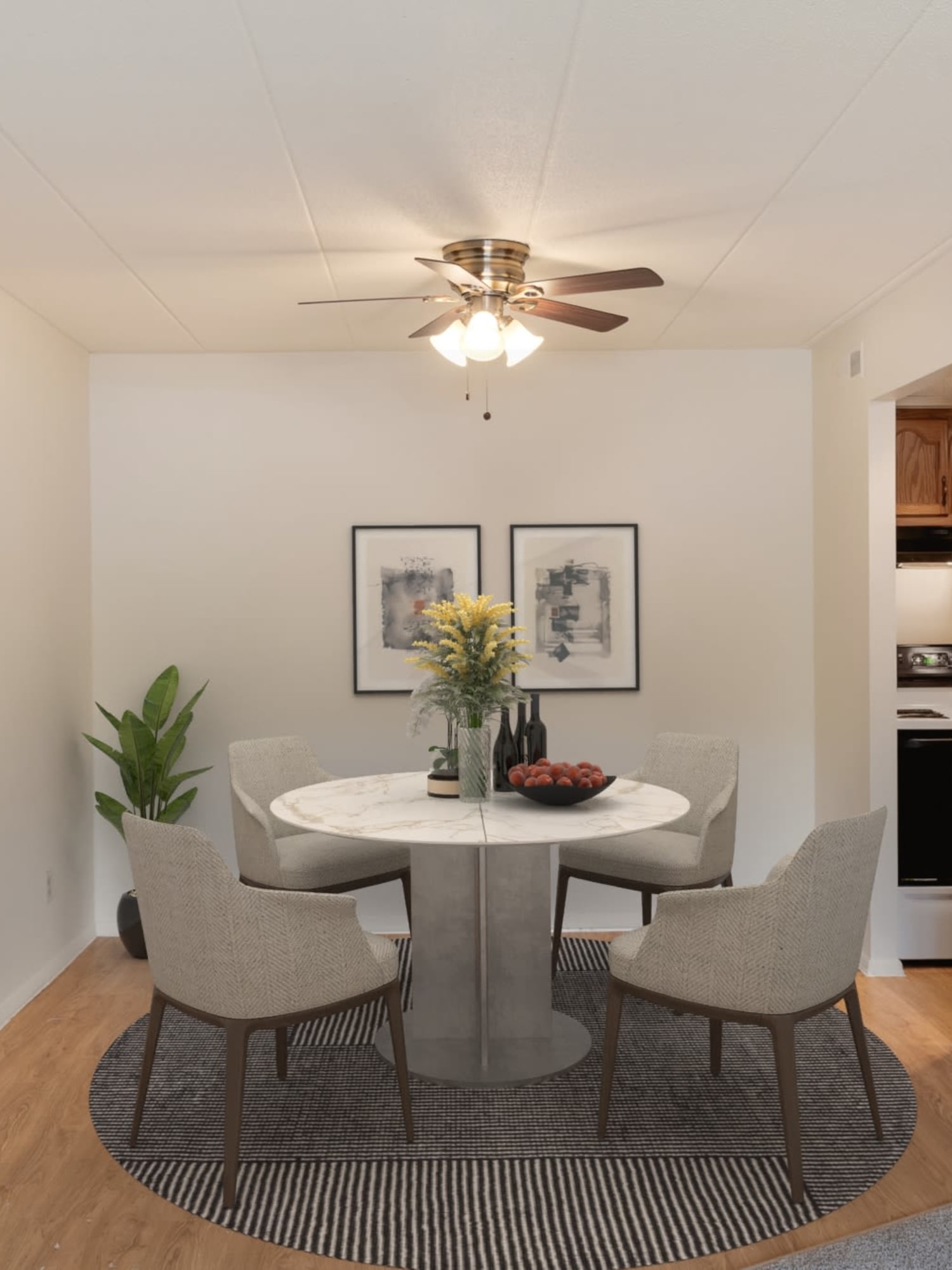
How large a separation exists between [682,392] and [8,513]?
2.91 metres

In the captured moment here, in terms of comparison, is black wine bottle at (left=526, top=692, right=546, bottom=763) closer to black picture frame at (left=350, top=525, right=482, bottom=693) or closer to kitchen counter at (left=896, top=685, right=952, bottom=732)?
black picture frame at (left=350, top=525, right=482, bottom=693)

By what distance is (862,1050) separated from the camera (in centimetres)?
293

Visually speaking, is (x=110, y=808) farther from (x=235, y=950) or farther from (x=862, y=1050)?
(x=862, y=1050)

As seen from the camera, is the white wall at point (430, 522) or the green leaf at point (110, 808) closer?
the green leaf at point (110, 808)

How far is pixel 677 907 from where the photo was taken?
9.18 ft

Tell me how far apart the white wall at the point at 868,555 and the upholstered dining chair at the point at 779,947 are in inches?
61.3

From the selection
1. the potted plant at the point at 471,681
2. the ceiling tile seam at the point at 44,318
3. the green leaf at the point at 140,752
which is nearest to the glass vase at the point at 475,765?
the potted plant at the point at 471,681

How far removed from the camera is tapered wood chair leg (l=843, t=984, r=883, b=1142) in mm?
2934

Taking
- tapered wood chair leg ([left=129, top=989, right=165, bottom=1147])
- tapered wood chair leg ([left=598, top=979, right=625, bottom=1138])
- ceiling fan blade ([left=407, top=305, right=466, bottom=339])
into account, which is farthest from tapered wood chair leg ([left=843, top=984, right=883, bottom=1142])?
ceiling fan blade ([left=407, top=305, right=466, bottom=339])

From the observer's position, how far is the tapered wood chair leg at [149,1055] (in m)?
2.91

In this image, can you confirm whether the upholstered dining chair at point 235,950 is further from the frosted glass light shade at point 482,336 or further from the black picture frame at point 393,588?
the black picture frame at point 393,588

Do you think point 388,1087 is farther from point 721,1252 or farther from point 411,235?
point 411,235

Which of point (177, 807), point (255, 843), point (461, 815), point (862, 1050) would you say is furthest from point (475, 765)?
point (177, 807)

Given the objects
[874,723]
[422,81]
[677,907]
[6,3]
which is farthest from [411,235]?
[874,723]
